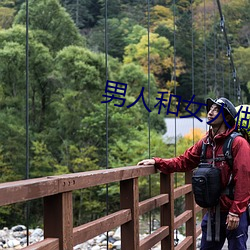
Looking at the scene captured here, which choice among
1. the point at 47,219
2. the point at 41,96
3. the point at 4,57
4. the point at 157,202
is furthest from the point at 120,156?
the point at 47,219

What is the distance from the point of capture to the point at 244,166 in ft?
6.43

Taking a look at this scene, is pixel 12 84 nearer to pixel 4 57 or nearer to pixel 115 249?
pixel 4 57

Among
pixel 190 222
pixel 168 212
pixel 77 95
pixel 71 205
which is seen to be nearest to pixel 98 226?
pixel 71 205

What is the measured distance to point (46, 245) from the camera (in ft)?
4.37

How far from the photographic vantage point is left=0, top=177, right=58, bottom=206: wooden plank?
1158 mm

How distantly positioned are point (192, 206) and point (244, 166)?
143 cm

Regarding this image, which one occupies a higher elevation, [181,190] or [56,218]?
[56,218]

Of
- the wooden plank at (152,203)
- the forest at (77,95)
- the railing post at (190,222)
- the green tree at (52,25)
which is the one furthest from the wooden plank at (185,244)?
the green tree at (52,25)

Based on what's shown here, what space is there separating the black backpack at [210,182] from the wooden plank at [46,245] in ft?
2.42

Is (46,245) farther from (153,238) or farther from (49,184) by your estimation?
(153,238)

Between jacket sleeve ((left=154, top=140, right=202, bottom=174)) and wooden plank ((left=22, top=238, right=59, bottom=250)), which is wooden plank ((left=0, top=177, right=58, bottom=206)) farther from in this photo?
jacket sleeve ((left=154, top=140, right=202, bottom=174))

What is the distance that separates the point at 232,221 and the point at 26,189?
923 mm

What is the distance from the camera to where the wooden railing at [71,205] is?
4.20 ft

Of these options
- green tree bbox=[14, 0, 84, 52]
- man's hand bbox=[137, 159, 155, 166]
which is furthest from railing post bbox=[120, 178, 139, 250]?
green tree bbox=[14, 0, 84, 52]
